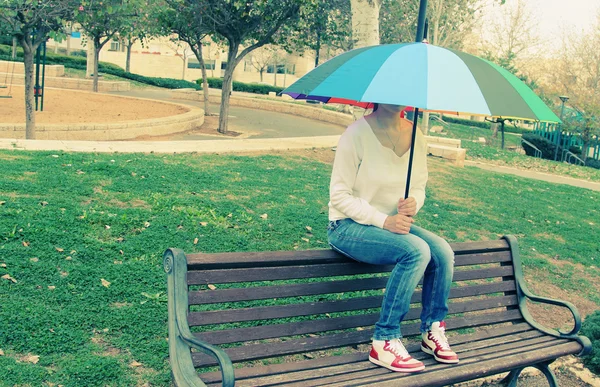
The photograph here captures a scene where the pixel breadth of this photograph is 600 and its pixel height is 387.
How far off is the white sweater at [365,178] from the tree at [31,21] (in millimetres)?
8006

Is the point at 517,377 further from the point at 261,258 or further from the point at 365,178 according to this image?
the point at 261,258

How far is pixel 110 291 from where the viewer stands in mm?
4145

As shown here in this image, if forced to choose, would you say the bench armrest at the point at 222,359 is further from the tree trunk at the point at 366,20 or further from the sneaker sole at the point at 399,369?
the tree trunk at the point at 366,20

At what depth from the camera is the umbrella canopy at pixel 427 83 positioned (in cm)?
274

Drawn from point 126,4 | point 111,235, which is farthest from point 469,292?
point 126,4

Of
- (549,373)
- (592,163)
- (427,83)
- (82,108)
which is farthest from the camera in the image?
(592,163)

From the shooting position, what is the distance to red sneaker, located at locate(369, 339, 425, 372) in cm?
302

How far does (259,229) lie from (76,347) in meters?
2.44

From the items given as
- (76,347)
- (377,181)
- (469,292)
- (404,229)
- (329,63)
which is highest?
(329,63)

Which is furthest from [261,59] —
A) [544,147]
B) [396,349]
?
[396,349]

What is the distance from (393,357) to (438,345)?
308 millimetres

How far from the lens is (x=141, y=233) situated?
202 inches

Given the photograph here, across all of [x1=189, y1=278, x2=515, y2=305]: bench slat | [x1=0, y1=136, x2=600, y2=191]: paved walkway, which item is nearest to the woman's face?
[x1=189, y1=278, x2=515, y2=305]: bench slat

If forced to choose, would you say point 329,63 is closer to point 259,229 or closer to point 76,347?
point 76,347
